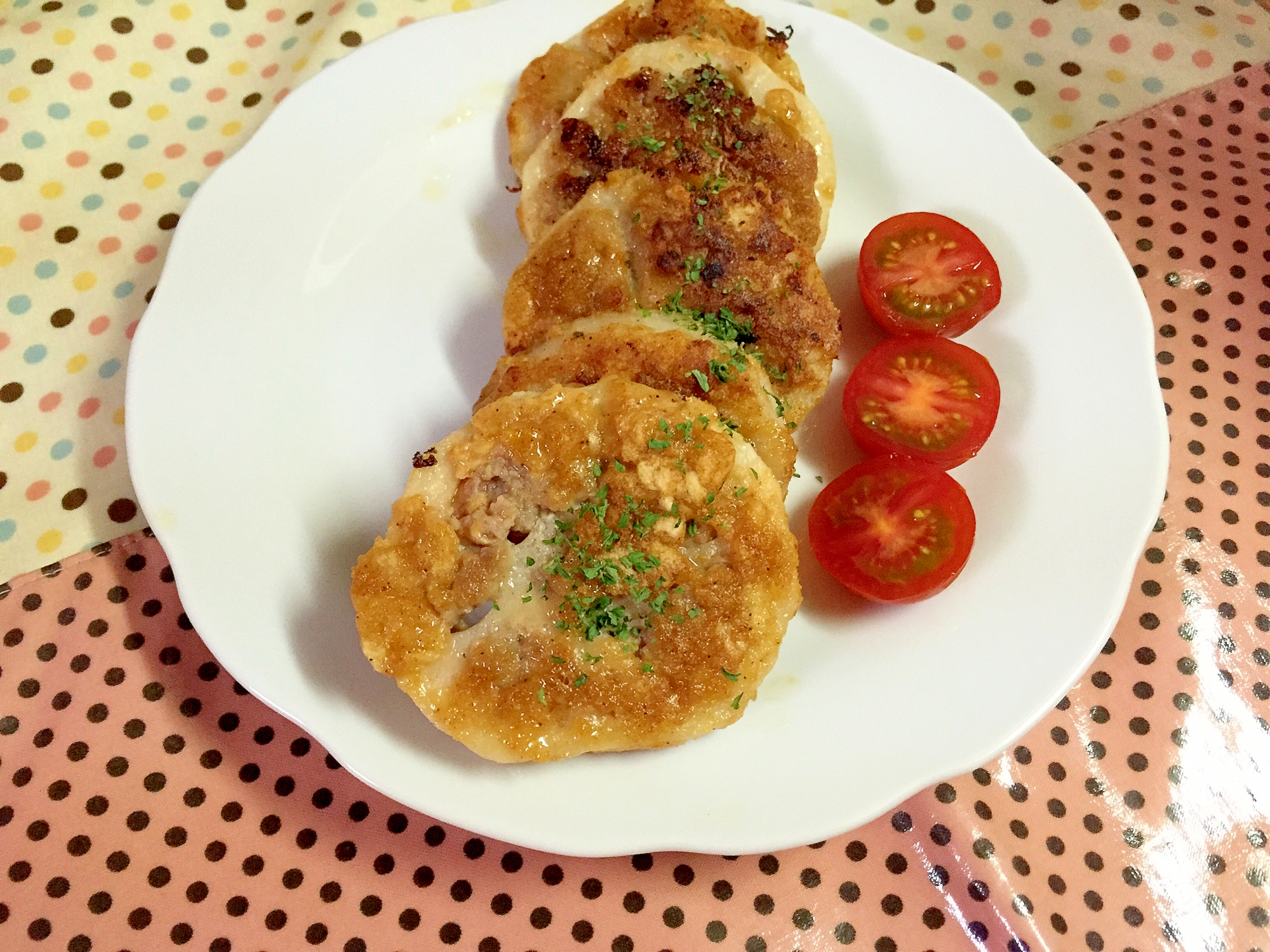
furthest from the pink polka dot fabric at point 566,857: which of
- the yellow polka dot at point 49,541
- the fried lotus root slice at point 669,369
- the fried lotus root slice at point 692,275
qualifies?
the fried lotus root slice at point 692,275

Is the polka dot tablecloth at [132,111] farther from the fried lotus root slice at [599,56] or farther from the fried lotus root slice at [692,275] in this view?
the fried lotus root slice at [692,275]

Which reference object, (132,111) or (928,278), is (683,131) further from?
(132,111)

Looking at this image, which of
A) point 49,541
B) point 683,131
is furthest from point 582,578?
point 49,541

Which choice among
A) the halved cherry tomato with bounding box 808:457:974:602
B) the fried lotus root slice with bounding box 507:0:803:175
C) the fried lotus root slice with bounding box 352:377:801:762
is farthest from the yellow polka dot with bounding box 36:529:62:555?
the halved cherry tomato with bounding box 808:457:974:602

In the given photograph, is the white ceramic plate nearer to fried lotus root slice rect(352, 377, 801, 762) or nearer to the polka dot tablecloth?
fried lotus root slice rect(352, 377, 801, 762)

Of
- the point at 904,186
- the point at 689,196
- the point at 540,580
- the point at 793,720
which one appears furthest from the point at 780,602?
the point at 904,186
